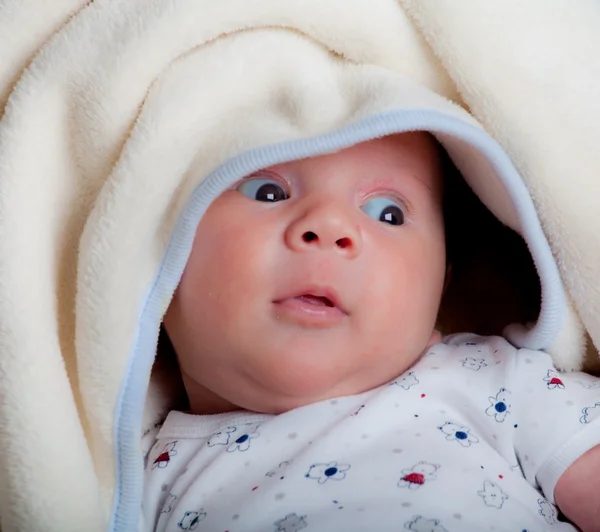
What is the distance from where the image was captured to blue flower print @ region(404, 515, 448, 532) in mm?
830

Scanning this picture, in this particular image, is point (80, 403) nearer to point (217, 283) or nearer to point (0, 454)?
point (0, 454)

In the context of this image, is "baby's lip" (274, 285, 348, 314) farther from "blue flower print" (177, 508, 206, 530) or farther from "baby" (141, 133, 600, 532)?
"blue flower print" (177, 508, 206, 530)

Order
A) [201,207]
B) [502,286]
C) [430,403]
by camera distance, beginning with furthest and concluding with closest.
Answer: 1. [502,286]
2. [430,403]
3. [201,207]

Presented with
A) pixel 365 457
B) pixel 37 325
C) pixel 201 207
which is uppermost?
pixel 201 207

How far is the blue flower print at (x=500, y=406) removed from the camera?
98cm

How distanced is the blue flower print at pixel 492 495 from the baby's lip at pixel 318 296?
0.80ft

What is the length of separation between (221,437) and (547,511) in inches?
15.3

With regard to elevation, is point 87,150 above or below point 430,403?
above

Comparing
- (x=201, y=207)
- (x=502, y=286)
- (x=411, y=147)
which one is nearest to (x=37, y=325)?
(x=201, y=207)

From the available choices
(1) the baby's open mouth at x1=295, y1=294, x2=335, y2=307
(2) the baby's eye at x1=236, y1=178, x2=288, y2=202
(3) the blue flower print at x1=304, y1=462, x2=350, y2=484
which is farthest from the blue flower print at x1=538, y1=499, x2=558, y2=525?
(2) the baby's eye at x1=236, y1=178, x2=288, y2=202

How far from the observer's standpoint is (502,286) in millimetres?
1221

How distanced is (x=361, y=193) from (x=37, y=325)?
398 mm

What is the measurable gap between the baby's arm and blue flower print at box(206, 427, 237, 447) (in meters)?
0.39

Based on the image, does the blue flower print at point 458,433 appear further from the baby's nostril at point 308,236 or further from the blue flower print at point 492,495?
the baby's nostril at point 308,236
